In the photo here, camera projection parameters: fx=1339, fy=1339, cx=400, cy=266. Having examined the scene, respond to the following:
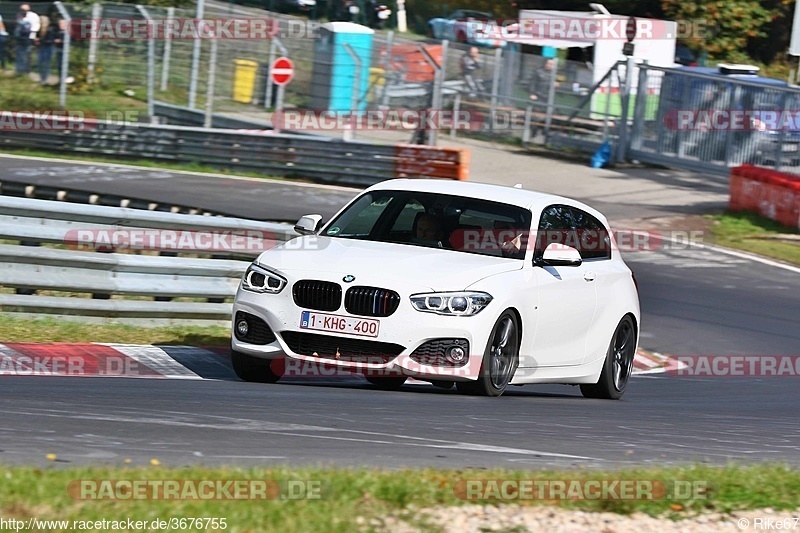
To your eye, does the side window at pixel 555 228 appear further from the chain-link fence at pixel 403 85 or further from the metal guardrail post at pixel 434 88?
the metal guardrail post at pixel 434 88


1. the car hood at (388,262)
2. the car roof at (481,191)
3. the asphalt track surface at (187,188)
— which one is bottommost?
the asphalt track surface at (187,188)

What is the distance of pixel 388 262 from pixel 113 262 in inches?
132

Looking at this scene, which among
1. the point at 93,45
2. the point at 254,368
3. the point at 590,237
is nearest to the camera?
the point at 254,368

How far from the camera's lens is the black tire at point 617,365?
1062cm

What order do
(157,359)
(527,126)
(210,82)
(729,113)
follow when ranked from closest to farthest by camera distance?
1. (157,359)
2. (729,113)
3. (210,82)
4. (527,126)

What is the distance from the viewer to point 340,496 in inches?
208

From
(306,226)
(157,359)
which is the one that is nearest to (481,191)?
(306,226)

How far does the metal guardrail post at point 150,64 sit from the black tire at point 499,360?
22.1 metres

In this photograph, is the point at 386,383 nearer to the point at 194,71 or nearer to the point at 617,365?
the point at 617,365

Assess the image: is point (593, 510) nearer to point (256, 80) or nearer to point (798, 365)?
point (798, 365)

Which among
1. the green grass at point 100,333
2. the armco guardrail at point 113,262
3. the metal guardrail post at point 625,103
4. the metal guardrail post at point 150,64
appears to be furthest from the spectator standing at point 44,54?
the green grass at point 100,333

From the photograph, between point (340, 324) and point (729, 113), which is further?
point (729, 113)

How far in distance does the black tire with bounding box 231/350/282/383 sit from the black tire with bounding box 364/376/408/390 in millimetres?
811

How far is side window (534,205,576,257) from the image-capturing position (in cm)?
968
